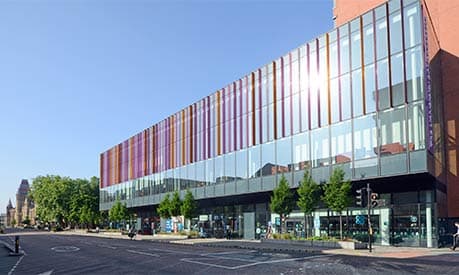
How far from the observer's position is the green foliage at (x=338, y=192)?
118 ft

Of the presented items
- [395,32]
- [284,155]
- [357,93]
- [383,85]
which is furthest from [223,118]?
[395,32]

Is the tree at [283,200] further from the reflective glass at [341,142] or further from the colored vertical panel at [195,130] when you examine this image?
the colored vertical panel at [195,130]

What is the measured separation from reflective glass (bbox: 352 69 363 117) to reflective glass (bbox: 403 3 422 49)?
4657 millimetres

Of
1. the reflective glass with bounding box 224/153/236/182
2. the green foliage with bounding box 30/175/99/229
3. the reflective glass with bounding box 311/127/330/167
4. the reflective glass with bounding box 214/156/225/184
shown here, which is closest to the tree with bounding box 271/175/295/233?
the reflective glass with bounding box 311/127/330/167

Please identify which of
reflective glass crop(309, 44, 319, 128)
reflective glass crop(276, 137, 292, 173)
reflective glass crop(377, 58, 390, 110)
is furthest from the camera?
reflective glass crop(276, 137, 292, 173)

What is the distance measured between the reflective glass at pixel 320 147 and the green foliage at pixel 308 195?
206cm

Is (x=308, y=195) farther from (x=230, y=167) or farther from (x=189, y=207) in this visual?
(x=189, y=207)

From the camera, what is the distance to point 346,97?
38938mm

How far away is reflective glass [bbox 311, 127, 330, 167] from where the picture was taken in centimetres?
4025

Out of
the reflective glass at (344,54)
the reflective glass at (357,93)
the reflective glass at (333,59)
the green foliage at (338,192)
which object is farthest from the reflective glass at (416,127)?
the reflective glass at (333,59)

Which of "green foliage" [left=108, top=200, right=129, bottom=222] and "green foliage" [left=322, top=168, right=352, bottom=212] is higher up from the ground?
"green foliage" [left=322, top=168, right=352, bottom=212]

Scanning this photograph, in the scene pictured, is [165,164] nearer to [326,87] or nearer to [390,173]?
[326,87]

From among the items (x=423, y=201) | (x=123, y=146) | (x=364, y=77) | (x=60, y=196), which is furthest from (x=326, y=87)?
(x=60, y=196)

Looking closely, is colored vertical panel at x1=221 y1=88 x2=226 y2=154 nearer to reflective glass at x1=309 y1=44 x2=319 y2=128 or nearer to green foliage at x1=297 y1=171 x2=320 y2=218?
reflective glass at x1=309 y1=44 x2=319 y2=128
